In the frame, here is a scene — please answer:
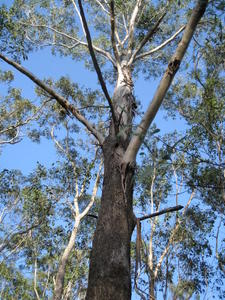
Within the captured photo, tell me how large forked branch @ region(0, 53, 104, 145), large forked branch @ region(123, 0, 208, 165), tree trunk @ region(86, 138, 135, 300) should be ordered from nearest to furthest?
1. tree trunk @ region(86, 138, 135, 300)
2. large forked branch @ region(123, 0, 208, 165)
3. large forked branch @ region(0, 53, 104, 145)

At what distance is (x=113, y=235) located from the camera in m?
1.89

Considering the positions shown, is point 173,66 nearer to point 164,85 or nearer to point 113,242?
point 164,85

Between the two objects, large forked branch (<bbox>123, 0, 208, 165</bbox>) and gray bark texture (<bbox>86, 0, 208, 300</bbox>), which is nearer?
gray bark texture (<bbox>86, 0, 208, 300</bbox>)

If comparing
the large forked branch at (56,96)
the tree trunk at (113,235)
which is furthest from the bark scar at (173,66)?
the large forked branch at (56,96)

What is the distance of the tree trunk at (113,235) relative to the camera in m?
1.64

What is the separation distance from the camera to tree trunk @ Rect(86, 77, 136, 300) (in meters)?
1.64

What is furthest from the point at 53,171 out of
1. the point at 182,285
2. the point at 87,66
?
the point at 182,285

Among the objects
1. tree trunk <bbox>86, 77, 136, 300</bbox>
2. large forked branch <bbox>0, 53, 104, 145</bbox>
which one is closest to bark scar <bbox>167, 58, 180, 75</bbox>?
tree trunk <bbox>86, 77, 136, 300</bbox>

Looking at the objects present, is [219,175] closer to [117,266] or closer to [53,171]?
[53,171]

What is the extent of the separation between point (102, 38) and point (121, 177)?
7.98 metres

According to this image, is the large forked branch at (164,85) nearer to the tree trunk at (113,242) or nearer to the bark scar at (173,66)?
the bark scar at (173,66)

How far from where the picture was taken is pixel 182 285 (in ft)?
29.3

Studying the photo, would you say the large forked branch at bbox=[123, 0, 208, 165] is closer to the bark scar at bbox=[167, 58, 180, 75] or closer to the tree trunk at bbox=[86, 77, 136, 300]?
the bark scar at bbox=[167, 58, 180, 75]

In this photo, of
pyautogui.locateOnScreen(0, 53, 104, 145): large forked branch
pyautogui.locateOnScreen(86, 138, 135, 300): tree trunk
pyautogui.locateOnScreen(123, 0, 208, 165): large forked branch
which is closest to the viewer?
pyautogui.locateOnScreen(86, 138, 135, 300): tree trunk
